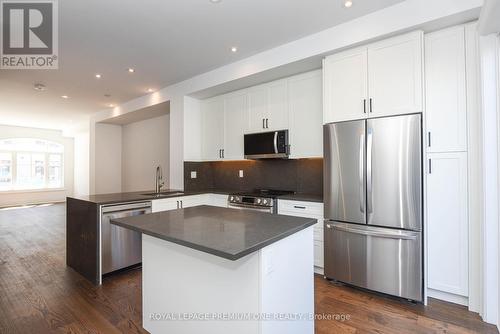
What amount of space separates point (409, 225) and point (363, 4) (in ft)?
6.98

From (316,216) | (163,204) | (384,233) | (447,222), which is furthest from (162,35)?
(447,222)

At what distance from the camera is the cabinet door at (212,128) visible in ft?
14.3

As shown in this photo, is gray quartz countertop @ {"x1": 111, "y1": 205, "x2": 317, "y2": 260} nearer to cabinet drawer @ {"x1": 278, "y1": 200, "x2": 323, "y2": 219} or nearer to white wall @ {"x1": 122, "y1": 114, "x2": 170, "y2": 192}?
cabinet drawer @ {"x1": 278, "y1": 200, "x2": 323, "y2": 219}

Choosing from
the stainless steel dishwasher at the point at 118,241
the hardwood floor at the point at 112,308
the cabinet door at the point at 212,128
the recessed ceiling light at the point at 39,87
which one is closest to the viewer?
the hardwood floor at the point at 112,308

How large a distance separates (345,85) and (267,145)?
1329 mm

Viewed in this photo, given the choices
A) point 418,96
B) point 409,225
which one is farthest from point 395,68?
point 409,225

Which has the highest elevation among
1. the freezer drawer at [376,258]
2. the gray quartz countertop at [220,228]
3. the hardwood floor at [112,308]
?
the gray quartz countertop at [220,228]

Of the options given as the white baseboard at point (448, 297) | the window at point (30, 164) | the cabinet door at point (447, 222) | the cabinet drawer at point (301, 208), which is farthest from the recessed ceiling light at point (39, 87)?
the white baseboard at point (448, 297)

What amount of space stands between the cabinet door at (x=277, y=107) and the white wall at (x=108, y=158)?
5.58 metres

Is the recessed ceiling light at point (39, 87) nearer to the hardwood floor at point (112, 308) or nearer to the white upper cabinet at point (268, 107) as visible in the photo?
the hardwood floor at point (112, 308)

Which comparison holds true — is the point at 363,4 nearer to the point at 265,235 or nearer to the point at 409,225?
the point at 409,225

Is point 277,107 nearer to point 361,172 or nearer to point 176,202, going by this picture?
point 361,172

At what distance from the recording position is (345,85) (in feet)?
8.96

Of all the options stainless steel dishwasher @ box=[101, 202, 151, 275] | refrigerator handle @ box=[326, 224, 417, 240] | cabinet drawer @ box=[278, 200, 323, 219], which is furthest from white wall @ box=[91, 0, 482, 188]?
refrigerator handle @ box=[326, 224, 417, 240]
